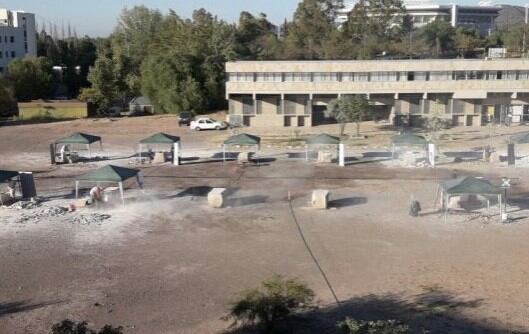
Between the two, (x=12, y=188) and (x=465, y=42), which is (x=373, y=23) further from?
(x=12, y=188)

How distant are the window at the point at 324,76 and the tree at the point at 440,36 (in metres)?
46.8

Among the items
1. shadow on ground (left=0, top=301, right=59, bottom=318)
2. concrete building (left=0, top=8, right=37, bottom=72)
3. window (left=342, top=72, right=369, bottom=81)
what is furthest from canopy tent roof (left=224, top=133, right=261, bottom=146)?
concrete building (left=0, top=8, right=37, bottom=72)

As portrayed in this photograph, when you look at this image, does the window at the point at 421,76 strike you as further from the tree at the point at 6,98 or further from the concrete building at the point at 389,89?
the tree at the point at 6,98

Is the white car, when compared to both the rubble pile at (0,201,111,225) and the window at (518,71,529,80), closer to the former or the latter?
the window at (518,71,529,80)

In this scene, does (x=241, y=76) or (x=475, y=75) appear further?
(x=241, y=76)

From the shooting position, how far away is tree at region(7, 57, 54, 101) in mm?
70312

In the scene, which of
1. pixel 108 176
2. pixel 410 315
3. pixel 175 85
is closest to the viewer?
pixel 410 315

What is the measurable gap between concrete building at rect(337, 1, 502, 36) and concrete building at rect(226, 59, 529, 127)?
11582cm

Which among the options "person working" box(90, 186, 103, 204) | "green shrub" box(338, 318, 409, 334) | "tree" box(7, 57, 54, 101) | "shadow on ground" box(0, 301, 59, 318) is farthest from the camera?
"tree" box(7, 57, 54, 101)

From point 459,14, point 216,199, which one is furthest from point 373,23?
point 459,14

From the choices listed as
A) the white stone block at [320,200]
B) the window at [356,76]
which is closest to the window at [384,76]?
the window at [356,76]

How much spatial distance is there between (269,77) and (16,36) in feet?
197

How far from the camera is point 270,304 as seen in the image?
Result: 1307cm

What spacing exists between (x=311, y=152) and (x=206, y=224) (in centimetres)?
1662
